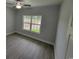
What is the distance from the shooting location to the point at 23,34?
6.54 metres

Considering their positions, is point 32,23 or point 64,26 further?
point 32,23

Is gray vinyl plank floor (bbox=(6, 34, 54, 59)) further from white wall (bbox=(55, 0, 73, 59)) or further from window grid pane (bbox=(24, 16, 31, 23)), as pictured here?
window grid pane (bbox=(24, 16, 31, 23))

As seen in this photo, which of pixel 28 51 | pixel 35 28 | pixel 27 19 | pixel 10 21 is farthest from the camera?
pixel 10 21

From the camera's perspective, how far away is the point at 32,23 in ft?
19.3

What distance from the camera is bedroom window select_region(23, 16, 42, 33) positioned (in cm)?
539

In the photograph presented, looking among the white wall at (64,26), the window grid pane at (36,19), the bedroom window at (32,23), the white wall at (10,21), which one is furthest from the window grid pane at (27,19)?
A: the white wall at (64,26)

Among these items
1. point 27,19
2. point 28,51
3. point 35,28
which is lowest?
point 28,51

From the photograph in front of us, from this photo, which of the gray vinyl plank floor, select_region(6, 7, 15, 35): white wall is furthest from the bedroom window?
the gray vinyl plank floor

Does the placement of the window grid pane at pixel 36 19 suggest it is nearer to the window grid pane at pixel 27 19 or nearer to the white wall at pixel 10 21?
the window grid pane at pixel 27 19

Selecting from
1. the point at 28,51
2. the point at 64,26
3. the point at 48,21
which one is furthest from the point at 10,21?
the point at 64,26

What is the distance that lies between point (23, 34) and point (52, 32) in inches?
116

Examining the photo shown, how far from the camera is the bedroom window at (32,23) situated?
212 inches

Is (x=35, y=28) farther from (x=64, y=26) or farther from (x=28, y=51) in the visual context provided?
(x=64, y=26)
